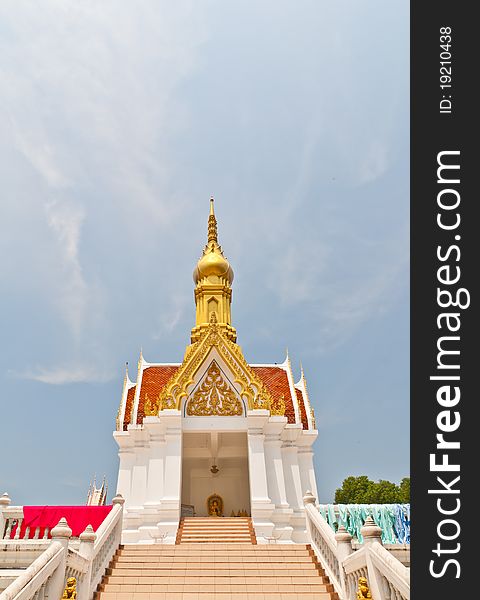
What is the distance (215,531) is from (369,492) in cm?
2456

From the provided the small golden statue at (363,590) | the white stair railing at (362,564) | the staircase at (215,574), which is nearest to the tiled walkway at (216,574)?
the staircase at (215,574)

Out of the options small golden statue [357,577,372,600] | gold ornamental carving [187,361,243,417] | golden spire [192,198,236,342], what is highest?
golden spire [192,198,236,342]

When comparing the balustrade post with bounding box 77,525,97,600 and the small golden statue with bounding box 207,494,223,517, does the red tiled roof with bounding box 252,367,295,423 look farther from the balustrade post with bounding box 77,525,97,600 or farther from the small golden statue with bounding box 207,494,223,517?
the balustrade post with bounding box 77,525,97,600

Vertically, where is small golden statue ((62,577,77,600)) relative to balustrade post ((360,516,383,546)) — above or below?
below

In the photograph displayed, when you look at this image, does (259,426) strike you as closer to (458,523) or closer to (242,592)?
(242,592)

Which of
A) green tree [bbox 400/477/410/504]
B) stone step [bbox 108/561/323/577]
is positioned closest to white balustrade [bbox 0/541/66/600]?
stone step [bbox 108/561/323/577]

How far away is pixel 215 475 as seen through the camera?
68.7 feet

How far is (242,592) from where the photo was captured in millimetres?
8742

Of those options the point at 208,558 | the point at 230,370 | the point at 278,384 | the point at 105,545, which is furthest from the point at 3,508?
the point at 278,384

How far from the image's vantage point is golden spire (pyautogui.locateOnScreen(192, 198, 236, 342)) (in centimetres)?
2375

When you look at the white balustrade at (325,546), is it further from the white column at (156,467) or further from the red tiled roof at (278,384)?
the red tiled roof at (278,384)

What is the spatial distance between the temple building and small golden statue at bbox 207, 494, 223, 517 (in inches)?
1.6

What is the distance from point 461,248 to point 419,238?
48 centimetres

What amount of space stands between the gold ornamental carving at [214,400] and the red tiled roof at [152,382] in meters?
2.56
